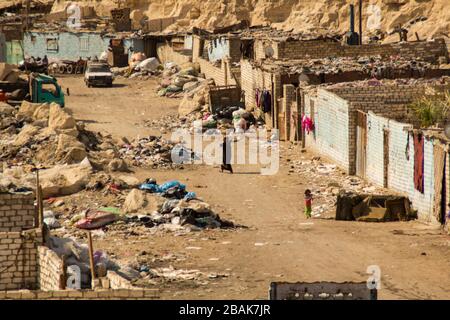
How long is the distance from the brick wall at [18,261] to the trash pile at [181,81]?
25511 millimetres

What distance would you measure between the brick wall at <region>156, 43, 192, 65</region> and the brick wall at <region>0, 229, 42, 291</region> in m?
31.9

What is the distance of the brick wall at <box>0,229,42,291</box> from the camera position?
18.2m

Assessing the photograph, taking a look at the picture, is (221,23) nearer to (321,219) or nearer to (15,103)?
(15,103)

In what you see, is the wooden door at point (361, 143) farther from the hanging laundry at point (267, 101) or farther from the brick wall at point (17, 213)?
the brick wall at point (17, 213)

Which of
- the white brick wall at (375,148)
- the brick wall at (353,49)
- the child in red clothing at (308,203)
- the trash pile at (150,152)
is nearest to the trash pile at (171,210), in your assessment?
the child in red clothing at (308,203)

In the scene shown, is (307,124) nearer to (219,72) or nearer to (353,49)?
(353,49)

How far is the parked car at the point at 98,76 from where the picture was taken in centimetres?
4850

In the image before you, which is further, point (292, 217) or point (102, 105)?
point (102, 105)

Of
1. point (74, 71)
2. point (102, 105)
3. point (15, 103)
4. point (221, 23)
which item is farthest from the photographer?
point (221, 23)

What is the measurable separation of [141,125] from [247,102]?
266 cm

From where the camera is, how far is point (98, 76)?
48.6 m
